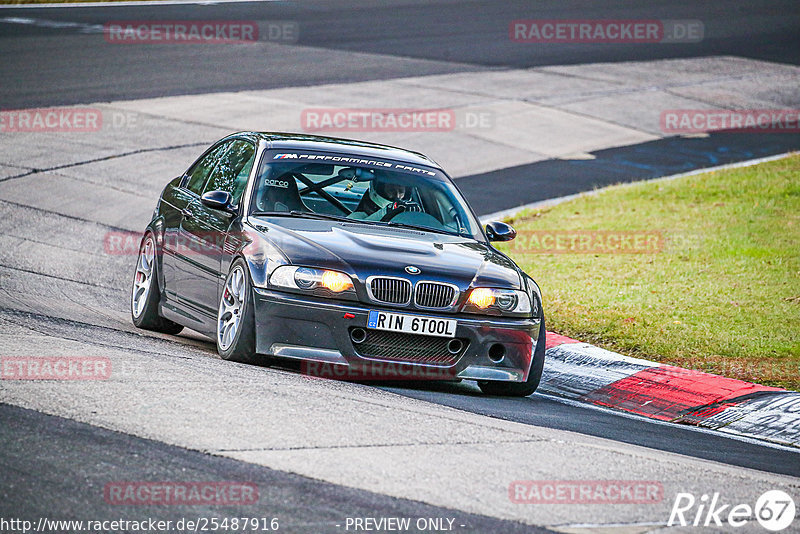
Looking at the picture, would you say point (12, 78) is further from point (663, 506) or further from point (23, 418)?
point (663, 506)

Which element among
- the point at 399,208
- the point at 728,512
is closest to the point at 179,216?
the point at 399,208

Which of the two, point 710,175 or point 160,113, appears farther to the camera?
point 160,113

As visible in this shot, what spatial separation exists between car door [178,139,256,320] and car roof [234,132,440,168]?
0.64 feet

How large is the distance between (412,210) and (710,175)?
1075 cm

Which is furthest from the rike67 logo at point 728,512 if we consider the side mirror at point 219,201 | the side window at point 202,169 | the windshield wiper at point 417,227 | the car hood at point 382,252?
the side window at point 202,169

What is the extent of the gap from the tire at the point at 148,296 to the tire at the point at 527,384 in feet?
9.06

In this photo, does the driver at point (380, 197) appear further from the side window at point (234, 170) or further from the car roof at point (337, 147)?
the side window at point (234, 170)

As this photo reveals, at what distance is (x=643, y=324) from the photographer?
10914 millimetres

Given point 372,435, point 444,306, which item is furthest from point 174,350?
point 372,435

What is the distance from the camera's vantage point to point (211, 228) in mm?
9062

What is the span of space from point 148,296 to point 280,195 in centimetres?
159

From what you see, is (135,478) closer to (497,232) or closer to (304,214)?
(304,214)

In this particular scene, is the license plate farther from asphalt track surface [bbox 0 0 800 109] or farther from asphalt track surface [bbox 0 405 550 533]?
asphalt track surface [bbox 0 0 800 109]

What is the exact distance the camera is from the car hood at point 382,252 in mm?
7988
